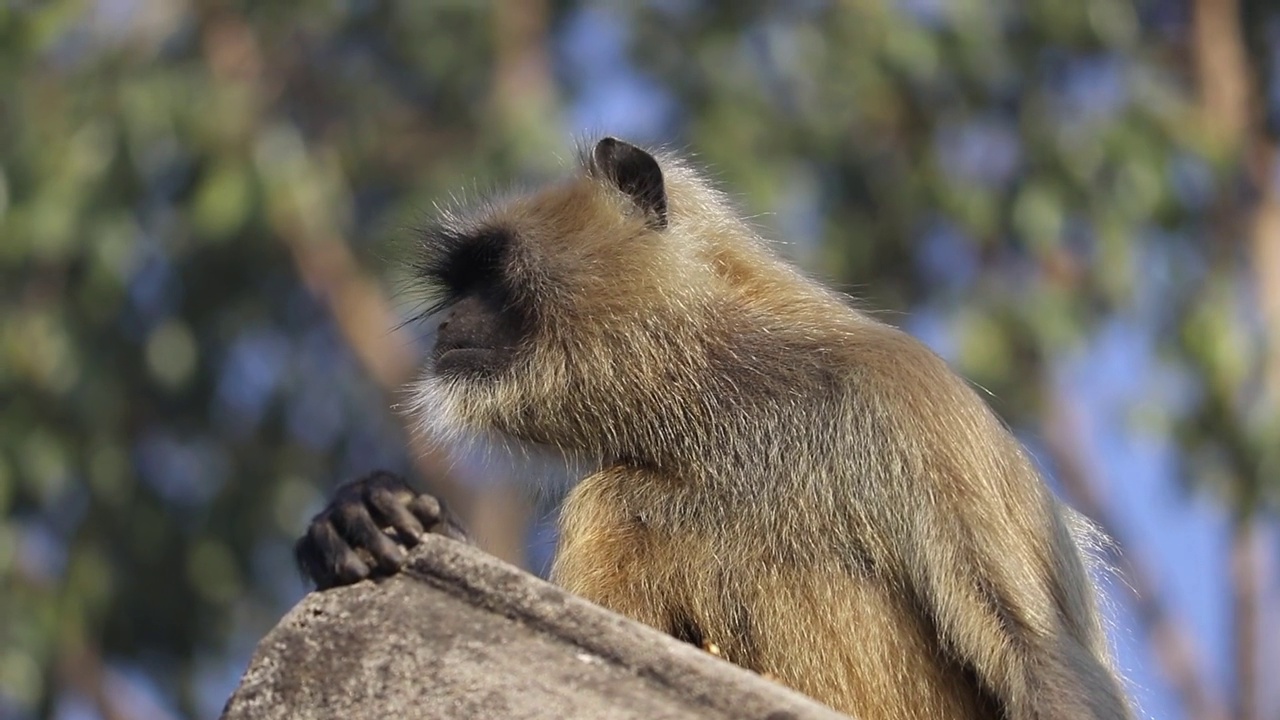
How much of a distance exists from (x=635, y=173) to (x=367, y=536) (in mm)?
2316

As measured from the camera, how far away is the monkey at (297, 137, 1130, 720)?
490 cm

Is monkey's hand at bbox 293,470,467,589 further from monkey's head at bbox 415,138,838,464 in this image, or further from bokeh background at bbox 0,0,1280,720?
bokeh background at bbox 0,0,1280,720

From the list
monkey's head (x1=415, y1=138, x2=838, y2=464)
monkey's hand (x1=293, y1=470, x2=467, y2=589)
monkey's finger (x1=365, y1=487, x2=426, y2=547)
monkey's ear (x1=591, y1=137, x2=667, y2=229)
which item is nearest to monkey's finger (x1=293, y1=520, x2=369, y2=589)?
monkey's hand (x1=293, y1=470, x2=467, y2=589)

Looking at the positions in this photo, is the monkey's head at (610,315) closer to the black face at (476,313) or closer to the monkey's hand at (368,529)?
the black face at (476,313)

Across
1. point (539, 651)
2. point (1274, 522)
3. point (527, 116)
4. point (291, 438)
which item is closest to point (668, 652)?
point (539, 651)

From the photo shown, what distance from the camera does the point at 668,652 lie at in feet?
11.4

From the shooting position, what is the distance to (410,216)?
12.5 metres

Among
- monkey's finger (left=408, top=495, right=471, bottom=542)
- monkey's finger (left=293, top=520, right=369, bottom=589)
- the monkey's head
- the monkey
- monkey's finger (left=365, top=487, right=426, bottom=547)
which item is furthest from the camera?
the monkey's head

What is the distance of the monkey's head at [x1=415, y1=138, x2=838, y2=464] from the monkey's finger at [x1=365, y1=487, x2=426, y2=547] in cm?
117

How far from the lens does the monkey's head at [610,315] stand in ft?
18.2

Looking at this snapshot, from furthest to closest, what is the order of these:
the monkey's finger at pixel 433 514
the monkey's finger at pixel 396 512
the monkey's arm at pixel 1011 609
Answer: the monkey's arm at pixel 1011 609, the monkey's finger at pixel 433 514, the monkey's finger at pixel 396 512

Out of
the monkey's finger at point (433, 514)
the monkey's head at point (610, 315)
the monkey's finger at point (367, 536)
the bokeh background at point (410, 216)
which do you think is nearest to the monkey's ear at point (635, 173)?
the monkey's head at point (610, 315)

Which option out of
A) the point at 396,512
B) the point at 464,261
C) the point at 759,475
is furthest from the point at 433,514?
the point at 464,261

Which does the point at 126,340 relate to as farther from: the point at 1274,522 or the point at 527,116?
the point at 1274,522
